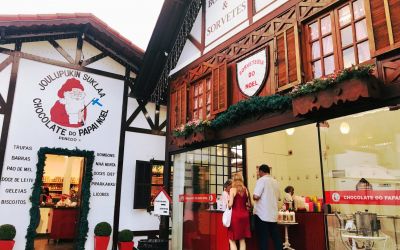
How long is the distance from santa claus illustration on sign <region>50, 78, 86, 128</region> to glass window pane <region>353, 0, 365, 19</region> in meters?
6.31

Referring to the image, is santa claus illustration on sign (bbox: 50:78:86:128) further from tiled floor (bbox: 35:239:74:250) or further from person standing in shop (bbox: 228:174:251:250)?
person standing in shop (bbox: 228:174:251:250)

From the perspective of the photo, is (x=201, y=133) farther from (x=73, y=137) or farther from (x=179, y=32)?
(x=73, y=137)

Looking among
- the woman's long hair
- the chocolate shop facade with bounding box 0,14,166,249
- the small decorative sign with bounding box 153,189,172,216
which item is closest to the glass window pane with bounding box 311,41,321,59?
the woman's long hair

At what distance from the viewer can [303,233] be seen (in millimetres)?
6484

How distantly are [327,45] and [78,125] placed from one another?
→ 5927 millimetres

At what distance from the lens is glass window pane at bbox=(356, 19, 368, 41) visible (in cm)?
407

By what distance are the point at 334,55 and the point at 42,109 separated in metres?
6.27

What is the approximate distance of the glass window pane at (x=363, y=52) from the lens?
3.99m

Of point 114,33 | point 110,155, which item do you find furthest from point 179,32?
point 110,155

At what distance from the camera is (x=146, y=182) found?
865cm

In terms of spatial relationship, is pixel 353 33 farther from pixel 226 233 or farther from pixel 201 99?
pixel 226 233

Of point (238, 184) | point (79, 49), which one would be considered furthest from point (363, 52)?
point (79, 49)

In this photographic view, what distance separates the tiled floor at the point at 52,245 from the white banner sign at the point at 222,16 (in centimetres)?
637

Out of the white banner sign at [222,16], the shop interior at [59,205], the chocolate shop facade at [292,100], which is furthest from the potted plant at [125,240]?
the white banner sign at [222,16]
